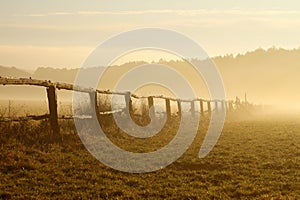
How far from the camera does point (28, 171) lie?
1060 centimetres

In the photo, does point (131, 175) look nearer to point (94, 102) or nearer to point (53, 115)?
point (53, 115)

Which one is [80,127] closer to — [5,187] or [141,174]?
[141,174]

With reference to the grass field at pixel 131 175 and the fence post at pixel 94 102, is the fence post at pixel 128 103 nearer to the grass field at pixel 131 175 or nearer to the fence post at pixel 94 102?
the fence post at pixel 94 102

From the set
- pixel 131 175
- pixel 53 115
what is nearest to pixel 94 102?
pixel 53 115

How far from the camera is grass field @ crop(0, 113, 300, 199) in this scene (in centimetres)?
899

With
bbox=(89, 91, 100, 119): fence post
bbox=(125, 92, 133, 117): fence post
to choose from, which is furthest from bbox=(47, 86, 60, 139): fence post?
bbox=(125, 92, 133, 117): fence post

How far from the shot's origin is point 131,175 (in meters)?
10.8

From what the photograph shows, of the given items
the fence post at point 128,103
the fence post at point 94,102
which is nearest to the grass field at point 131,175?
the fence post at point 94,102

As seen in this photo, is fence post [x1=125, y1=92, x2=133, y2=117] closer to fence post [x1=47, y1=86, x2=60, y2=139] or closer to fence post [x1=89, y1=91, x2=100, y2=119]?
fence post [x1=89, y1=91, x2=100, y2=119]

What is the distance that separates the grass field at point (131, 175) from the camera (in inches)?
354

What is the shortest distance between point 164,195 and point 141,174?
6.85ft

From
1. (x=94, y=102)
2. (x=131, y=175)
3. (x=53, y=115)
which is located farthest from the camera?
(x=94, y=102)

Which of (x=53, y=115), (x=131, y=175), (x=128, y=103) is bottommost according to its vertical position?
(x=131, y=175)

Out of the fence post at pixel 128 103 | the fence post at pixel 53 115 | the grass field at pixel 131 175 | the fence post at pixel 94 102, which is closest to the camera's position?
the grass field at pixel 131 175
